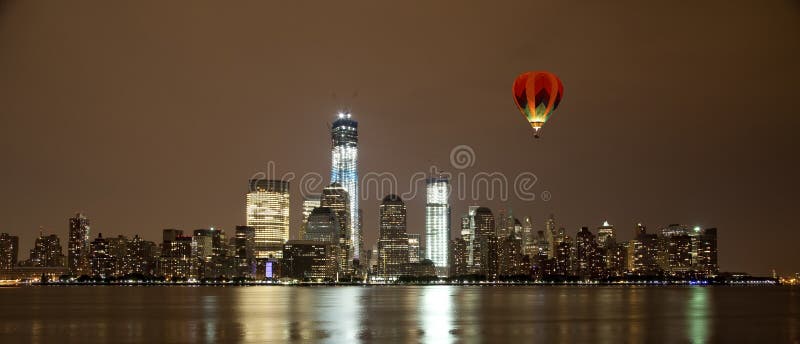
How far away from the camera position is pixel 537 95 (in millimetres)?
65188

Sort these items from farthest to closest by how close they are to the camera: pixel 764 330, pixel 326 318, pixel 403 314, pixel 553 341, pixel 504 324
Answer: pixel 403 314, pixel 326 318, pixel 504 324, pixel 764 330, pixel 553 341

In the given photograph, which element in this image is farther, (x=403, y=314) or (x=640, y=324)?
(x=403, y=314)

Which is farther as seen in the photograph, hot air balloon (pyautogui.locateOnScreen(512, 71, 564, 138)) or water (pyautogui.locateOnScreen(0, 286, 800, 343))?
hot air balloon (pyautogui.locateOnScreen(512, 71, 564, 138))

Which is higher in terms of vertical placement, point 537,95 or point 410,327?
point 537,95

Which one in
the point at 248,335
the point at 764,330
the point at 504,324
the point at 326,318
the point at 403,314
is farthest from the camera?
the point at 403,314

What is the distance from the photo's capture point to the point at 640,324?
73625 mm

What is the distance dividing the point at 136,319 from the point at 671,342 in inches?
1961

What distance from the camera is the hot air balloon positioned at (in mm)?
65062

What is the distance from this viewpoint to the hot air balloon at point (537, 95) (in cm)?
6506

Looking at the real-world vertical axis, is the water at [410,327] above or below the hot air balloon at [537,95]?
below

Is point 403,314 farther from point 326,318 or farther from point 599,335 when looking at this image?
point 599,335

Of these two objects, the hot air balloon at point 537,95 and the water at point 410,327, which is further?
the hot air balloon at point 537,95

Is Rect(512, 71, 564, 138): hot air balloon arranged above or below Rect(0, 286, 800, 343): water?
above

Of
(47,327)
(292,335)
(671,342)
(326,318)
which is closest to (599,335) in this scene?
(671,342)
